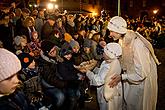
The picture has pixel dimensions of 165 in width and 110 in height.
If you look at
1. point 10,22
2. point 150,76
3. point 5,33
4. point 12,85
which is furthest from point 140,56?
point 10,22

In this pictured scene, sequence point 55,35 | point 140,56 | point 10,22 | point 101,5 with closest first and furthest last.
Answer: point 140,56 < point 55,35 < point 10,22 < point 101,5

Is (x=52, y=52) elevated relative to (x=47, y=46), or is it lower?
lower

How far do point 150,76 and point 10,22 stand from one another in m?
7.30

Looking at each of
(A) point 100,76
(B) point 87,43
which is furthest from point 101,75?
(B) point 87,43

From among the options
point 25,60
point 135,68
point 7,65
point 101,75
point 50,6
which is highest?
point 50,6

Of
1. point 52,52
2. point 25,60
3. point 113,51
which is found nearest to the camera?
point 113,51

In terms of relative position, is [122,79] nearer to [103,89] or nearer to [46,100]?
[103,89]

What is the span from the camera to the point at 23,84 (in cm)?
594

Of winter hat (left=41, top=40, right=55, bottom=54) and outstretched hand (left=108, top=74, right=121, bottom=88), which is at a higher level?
winter hat (left=41, top=40, right=55, bottom=54)

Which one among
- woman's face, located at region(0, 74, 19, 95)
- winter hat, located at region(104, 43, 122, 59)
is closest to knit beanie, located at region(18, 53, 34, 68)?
winter hat, located at region(104, 43, 122, 59)

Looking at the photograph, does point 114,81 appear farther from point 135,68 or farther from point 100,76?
point 135,68

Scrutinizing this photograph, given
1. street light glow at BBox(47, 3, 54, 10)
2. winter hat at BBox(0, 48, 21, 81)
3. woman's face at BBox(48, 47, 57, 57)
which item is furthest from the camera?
street light glow at BBox(47, 3, 54, 10)

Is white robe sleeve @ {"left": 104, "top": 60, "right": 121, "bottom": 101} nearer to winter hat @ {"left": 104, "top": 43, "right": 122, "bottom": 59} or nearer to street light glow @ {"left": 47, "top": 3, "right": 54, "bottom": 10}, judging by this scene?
winter hat @ {"left": 104, "top": 43, "right": 122, "bottom": 59}

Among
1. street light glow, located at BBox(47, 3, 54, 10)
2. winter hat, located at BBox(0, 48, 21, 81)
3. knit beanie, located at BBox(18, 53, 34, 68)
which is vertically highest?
street light glow, located at BBox(47, 3, 54, 10)
